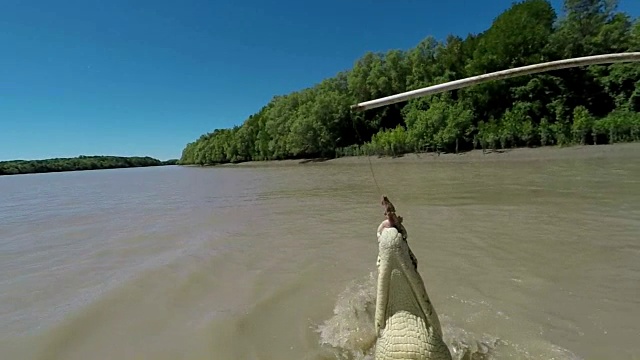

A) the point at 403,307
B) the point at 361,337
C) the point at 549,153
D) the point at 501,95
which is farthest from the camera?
the point at 501,95

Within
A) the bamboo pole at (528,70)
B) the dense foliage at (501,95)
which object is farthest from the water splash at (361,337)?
the dense foliage at (501,95)

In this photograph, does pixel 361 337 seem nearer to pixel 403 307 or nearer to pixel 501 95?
pixel 403 307

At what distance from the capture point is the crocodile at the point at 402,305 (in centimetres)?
220

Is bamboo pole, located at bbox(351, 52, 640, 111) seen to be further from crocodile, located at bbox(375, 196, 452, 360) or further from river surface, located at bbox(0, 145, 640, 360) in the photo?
river surface, located at bbox(0, 145, 640, 360)

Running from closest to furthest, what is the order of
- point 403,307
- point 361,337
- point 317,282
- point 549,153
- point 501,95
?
point 403,307
point 361,337
point 317,282
point 549,153
point 501,95

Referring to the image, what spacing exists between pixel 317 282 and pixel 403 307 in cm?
318

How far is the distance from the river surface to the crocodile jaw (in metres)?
1.19

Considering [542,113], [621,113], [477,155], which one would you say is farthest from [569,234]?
[542,113]

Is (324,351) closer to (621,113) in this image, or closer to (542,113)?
(621,113)

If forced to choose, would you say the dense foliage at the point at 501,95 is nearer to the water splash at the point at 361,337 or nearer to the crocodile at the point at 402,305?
the water splash at the point at 361,337

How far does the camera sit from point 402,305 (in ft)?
7.55

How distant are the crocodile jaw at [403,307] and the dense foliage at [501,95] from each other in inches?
740

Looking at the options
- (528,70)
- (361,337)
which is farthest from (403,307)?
(528,70)

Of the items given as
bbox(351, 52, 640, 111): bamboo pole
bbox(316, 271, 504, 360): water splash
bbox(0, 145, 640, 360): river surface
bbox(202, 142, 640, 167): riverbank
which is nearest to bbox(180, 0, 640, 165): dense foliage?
bbox(202, 142, 640, 167): riverbank
